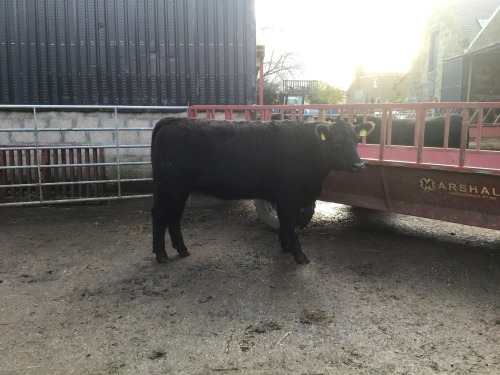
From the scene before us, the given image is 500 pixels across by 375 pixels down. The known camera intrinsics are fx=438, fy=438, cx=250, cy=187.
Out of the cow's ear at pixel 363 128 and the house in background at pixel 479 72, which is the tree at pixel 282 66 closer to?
the house in background at pixel 479 72

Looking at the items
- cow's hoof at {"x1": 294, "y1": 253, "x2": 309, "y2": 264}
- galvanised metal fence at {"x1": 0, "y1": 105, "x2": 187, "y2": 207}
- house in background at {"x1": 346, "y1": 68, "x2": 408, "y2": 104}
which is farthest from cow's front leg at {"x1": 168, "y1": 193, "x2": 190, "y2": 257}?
house in background at {"x1": 346, "y1": 68, "x2": 408, "y2": 104}

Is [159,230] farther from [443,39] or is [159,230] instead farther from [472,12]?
[472,12]

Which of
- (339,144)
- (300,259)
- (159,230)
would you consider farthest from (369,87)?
(159,230)

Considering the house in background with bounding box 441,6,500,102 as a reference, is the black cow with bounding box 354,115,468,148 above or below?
below

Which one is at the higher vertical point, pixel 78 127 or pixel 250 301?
pixel 78 127

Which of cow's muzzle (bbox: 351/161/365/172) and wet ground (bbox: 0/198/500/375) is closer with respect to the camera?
wet ground (bbox: 0/198/500/375)

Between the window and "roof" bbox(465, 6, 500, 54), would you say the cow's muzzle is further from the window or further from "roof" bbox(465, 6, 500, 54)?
the window

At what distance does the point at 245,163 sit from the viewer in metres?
4.56

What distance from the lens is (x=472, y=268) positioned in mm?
4379

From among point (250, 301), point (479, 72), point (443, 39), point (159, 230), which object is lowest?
point (250, 301)

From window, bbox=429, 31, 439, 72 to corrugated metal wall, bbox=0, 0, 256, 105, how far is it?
A: 2447 centimetres

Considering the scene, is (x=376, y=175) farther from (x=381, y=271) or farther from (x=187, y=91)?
(x=187, y=91)

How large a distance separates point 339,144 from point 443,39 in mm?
27881

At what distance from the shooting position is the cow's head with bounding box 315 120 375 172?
14.4 feet
